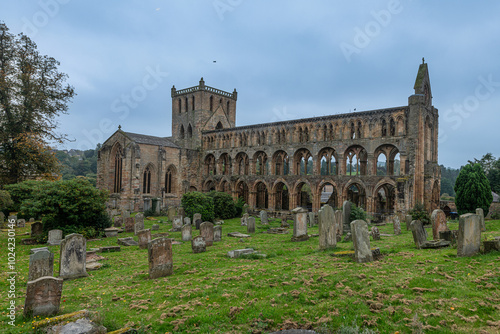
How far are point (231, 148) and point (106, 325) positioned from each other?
1354 inches

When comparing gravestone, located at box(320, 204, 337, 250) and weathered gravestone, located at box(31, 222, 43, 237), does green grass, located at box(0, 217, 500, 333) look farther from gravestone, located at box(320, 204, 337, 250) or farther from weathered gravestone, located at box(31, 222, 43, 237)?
weathered gravestone, located at box(31, 222, 43, 237)

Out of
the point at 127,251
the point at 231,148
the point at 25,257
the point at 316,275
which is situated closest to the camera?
the point at 316,275

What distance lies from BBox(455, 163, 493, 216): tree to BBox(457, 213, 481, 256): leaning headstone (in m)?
20.6

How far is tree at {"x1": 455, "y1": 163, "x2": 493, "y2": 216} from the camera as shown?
84.4 ft

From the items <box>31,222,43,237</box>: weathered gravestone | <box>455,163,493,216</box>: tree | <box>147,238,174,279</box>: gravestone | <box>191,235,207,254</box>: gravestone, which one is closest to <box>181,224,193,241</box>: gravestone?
<box>191,235,207,254</box>: gravestone

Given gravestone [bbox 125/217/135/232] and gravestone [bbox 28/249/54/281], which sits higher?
gravestone [bbox 28/249/54/281]

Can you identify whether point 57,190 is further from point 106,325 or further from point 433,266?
point 433,266

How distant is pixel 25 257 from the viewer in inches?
495

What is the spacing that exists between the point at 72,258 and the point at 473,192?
28.6m

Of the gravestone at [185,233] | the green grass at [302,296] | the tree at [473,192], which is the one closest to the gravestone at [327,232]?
the green grass at [302,296]

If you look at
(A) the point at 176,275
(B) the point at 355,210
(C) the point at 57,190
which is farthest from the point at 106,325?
(B) the point at 355,210

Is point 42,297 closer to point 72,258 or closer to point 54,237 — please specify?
point 72,258

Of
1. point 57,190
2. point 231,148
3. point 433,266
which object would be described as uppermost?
point 231,148

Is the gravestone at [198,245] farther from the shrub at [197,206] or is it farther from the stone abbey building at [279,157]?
the stone abbey building at [279,157]
